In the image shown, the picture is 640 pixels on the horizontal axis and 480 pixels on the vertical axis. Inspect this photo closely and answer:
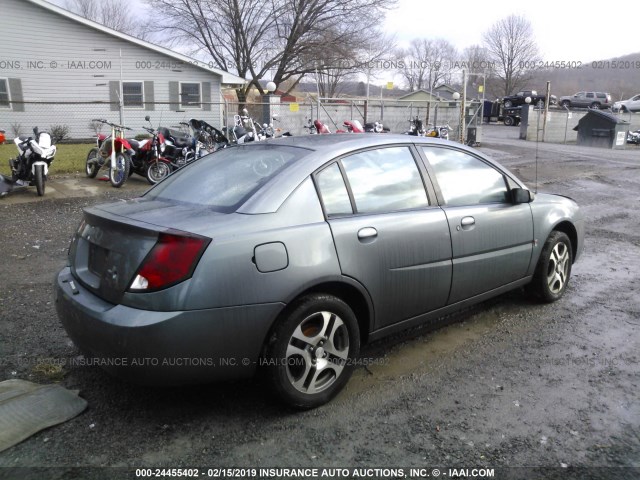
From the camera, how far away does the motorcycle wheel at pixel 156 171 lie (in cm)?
1091

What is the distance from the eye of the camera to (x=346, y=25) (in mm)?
29875

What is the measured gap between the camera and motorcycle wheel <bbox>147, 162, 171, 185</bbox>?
35.8 feet

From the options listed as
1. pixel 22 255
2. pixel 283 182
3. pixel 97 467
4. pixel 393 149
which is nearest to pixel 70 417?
pixel 97 467

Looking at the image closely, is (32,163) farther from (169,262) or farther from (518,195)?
(518,195)

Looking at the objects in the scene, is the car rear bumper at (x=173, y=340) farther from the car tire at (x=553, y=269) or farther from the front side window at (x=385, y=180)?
the car tire at (x=553, y=269)

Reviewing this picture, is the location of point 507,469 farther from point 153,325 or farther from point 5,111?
point 5,111

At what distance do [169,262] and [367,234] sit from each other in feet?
3.92

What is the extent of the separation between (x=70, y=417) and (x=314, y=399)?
1348mm

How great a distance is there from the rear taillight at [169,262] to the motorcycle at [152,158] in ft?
28.3

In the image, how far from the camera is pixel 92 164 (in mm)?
11516

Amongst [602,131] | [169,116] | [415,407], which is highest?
[169,116]

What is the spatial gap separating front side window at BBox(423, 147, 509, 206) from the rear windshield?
1.10 m

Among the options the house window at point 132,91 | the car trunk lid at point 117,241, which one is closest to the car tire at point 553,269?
the car trunk lid at point 117,241

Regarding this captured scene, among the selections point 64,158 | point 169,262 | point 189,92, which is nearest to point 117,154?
point 64,158
